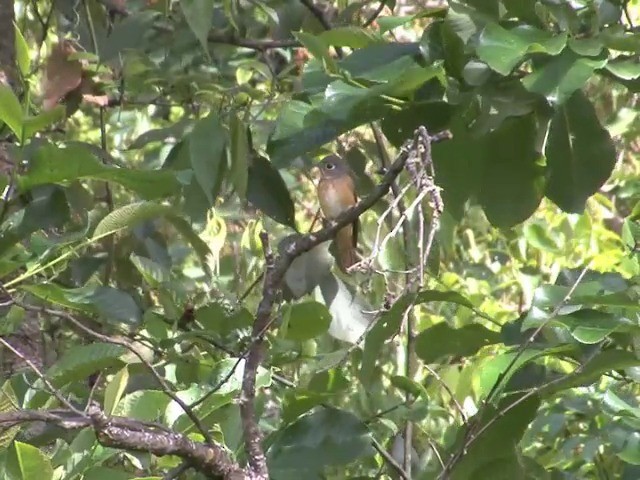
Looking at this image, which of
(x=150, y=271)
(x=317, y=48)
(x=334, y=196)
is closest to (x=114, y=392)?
(x=317, y=48)

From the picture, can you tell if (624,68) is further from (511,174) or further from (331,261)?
(331,261)

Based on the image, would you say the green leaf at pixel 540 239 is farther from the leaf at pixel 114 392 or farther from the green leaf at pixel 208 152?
the leaf at pixel 114 392

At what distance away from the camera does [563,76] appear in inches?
28.7

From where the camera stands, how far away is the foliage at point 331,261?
75 cm

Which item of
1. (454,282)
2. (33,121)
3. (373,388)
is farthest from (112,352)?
(454,282)

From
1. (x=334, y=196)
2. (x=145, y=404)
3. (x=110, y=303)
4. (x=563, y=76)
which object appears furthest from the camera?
(x=334, y=196)

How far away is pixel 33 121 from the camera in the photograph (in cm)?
77

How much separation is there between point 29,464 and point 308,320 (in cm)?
30

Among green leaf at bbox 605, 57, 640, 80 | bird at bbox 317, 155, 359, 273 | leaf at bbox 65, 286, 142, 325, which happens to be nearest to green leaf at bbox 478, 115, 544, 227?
green leaf at bbox 605, 57, 640, 80

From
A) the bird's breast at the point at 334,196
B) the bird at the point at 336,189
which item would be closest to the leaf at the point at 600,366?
the bird at the point at 336,189

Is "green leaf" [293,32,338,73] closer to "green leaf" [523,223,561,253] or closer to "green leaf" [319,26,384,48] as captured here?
"green leaf" [319,26,384,48]

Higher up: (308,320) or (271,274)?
(271,274)

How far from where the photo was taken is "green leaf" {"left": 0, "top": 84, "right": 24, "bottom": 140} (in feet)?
2.46

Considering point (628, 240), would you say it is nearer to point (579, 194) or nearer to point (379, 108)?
point (579, 194)
